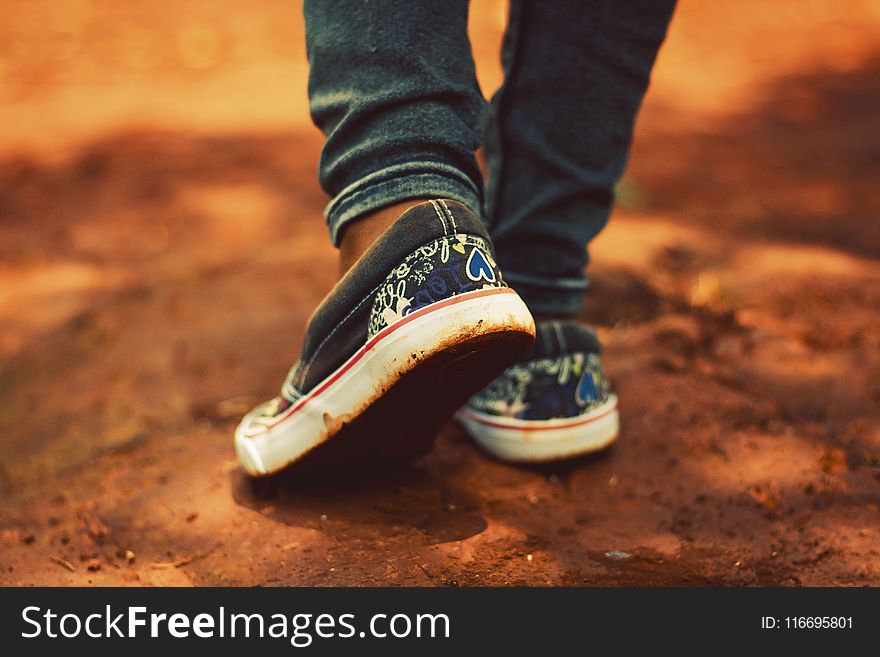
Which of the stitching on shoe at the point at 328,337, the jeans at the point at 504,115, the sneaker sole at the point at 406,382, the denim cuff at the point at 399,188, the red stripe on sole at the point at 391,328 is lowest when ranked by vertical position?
the sneaker sole at the point at 406,382

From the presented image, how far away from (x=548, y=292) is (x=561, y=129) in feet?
0.72

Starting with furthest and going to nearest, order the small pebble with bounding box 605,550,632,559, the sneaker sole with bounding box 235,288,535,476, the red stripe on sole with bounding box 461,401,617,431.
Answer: the red stripe on sole with bounding box 461,401,617,431 < the small pebble with bounding box 605,550,632,559 < the sneaker sole with bounding box 235,288,535,476

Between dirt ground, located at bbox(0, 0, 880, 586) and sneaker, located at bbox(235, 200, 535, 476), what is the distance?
16 centimetres

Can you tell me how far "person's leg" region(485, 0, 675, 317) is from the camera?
105 cm

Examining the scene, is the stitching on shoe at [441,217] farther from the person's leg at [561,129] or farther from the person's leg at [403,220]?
the person's leg at [561,129]

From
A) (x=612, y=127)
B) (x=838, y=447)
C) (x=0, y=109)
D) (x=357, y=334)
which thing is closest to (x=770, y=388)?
(x=838, y=447)

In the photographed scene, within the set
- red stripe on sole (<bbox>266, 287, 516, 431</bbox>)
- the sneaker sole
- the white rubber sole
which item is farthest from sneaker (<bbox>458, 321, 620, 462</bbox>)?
red stripe on sole (<bbox>266, 287, 516, 431</bbox>)

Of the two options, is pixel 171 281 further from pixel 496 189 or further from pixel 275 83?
pixel 275 83

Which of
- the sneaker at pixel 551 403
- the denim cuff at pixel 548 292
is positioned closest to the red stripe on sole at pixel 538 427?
the sneaker at pixel 551 403

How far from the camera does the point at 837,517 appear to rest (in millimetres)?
1057

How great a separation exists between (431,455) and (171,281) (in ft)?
3.03

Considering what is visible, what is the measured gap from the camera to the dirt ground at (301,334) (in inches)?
39.2

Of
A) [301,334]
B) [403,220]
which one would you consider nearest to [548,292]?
[403,220]

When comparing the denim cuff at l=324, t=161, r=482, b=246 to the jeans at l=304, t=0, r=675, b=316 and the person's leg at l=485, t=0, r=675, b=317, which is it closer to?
the jeans at l=304, t=0, r=675, b=316
